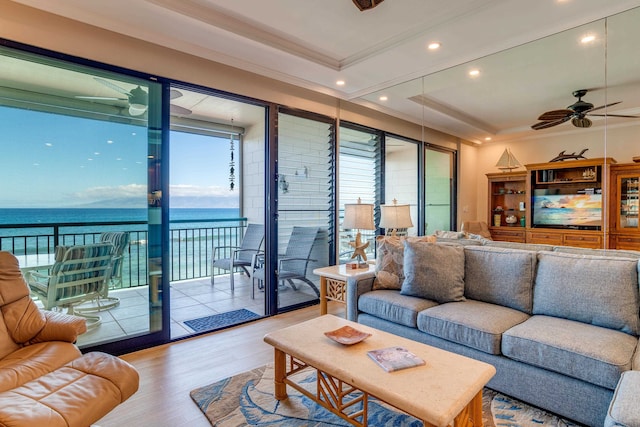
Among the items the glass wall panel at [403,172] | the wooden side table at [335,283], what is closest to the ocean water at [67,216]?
the wooden side table at [335,283]

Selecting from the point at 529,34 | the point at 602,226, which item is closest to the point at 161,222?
the point at 529,34

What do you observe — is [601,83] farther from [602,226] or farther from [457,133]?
[457,133]

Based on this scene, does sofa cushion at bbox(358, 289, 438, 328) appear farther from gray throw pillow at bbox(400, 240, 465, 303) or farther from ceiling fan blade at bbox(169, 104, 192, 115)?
ceiling fan blade at bbox(169, 104, 192, 115)

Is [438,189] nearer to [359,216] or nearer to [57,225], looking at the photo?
[359,216]

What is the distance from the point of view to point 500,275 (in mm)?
2561

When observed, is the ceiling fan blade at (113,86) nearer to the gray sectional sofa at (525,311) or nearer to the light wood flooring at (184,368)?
the light wood flooring at (184,368)

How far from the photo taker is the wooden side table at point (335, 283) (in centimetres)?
316

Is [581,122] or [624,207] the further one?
[581,122]

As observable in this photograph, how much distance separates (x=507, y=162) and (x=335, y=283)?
2.51 metres

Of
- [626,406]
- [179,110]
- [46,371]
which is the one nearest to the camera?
[626,406]

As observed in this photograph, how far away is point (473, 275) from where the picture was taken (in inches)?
107

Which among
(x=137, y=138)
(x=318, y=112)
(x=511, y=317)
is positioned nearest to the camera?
(x=511, y=317)

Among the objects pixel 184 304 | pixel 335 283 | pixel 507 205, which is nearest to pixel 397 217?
pixel 335 283

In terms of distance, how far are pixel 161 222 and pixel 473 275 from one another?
2750mm
